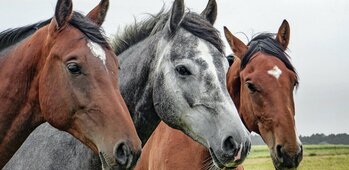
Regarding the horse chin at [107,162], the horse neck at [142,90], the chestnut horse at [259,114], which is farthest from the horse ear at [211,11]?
the horse chin at [107,162]

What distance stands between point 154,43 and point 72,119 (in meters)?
2.05

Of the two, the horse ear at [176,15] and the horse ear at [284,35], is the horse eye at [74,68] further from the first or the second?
the horse ear at [284,35]

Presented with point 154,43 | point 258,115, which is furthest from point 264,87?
point 154,43

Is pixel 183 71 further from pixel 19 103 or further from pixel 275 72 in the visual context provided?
pixel 275 72

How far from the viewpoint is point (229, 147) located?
18.8ft

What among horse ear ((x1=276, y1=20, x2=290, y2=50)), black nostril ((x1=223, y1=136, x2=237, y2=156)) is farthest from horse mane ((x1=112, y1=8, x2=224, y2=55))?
horse ear ((x1=276, y1=20, x2=290, y2=50))

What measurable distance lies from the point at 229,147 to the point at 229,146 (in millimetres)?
10

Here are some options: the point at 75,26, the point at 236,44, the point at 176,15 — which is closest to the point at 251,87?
the point at 236,44

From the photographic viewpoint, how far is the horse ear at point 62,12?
5398 millimetres

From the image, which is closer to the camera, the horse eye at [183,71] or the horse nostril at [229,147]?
the horse nostril at [229,147]

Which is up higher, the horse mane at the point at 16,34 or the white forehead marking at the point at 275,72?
the horse mane at the point at 16,34

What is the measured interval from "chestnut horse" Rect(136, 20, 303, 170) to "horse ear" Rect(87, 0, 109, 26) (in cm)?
232

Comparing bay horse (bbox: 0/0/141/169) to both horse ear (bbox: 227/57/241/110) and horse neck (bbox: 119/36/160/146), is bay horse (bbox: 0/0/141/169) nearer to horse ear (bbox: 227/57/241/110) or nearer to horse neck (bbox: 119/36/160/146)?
horse neck (bbox: 119/36/160/146)

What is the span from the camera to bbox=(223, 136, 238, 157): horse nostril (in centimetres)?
565
